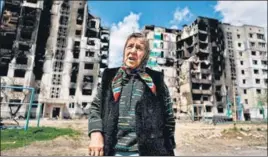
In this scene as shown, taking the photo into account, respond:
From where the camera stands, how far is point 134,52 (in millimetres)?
2447

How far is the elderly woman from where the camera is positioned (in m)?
2.17

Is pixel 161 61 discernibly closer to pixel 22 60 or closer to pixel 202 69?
pixel 202 69

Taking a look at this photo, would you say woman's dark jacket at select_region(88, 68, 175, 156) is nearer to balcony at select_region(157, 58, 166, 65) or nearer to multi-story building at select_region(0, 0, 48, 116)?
multi-story building at select_region(0, 0, 48, 116)

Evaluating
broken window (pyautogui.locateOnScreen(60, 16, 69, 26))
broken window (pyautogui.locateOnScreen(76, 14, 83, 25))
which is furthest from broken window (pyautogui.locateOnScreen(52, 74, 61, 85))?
broken window (pyautogui.locateOnScreen(76, 14, 83, 25))

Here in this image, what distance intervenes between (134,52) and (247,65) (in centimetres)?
6876

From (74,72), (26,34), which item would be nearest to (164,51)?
(74,72)

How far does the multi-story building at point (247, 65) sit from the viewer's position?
2317 inches

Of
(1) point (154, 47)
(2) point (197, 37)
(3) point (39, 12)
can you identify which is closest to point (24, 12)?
(3) point (39, 12)

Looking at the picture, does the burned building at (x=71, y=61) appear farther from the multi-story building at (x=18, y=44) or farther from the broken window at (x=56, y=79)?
the multi-story building at (x=18, y=44)

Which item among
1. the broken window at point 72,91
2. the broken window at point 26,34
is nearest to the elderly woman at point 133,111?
the broken window at point 72,91

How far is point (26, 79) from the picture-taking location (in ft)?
139

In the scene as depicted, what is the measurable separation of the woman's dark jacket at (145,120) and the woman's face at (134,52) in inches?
11.6

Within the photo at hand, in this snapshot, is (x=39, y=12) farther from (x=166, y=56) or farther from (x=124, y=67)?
(x=124, y=67)

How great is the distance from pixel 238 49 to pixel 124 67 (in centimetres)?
7001
